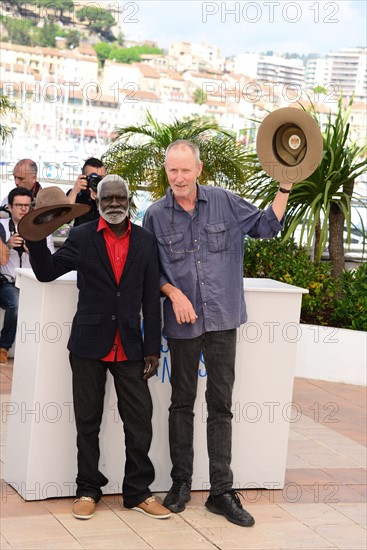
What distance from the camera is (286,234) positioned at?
28.2 feet

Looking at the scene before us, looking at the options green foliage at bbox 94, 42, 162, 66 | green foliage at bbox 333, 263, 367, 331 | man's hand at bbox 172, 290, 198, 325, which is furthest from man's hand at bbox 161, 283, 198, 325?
green foliage at bbox 94, 42, 162, 66

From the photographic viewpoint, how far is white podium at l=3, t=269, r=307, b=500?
457 centimetres

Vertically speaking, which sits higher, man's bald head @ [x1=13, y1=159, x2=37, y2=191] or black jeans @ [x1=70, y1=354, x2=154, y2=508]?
man's bald head @ [x1=13, y1=159, x2=37, y2=191]

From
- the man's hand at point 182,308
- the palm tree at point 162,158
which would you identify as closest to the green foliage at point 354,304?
the palm tree at point 162,158

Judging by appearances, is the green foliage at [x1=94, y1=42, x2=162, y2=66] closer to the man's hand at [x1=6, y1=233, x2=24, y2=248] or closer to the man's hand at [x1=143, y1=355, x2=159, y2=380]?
the man's hand at [x1=6, y1=233, x2=24, y2=248]

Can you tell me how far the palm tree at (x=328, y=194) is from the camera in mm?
8719

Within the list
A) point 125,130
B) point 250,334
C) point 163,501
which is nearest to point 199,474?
point 163,501

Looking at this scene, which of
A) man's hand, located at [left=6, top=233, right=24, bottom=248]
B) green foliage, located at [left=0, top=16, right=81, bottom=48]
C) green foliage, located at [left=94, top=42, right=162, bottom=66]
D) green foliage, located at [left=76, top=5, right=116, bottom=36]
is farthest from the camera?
green foliage, located at [left=94, top=42, right=162, bottom=66]

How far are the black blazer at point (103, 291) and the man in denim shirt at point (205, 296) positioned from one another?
13cm

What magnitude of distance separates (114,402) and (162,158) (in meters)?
5.00

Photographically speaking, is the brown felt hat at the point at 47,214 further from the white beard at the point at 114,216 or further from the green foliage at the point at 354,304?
the green foliage at the point at 354,304

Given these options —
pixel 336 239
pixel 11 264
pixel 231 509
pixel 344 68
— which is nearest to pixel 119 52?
pixel 344 68

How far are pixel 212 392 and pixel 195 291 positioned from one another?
0.48 meters

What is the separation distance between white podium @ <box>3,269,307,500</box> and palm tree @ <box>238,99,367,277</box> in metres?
3.72
